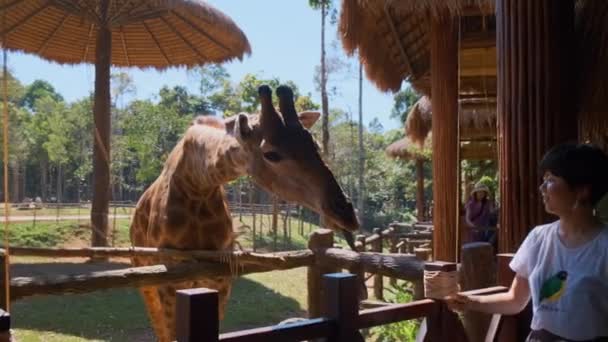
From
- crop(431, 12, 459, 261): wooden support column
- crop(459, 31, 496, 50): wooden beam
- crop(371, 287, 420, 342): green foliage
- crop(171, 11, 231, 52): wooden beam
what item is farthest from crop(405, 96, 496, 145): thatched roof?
crop(171, 11, 231, 52): wooden beam

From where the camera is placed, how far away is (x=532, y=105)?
2477mm

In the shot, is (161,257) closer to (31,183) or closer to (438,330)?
(438,330)

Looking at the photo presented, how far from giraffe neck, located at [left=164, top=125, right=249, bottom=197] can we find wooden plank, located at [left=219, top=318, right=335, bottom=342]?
5.64 ft

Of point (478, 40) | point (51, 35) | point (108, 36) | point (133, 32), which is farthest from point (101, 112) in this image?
point (478, 40)

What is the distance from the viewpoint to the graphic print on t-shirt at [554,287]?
1568 millimetres

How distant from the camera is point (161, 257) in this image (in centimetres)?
335

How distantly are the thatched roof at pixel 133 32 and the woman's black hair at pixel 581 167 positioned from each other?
744cm

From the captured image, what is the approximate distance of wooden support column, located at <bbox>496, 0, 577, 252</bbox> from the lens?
244 cm

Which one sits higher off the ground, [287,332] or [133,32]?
[133,32]

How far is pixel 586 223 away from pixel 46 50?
1012cm

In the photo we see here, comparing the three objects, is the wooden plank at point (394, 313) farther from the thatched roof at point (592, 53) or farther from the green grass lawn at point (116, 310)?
the green grass lawn at point (116, 310)

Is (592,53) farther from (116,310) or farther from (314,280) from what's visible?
(116,310)

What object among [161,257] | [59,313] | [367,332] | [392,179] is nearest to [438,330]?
[161,257]

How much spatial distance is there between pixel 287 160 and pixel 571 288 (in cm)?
153
